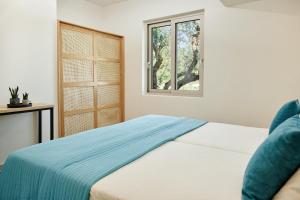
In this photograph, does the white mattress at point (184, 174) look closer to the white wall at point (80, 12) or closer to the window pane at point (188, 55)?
the window pane at point (188, 55)

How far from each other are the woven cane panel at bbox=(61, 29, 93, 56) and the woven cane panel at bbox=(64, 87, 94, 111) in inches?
21.6

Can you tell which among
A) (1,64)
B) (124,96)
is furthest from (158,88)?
(1,64)

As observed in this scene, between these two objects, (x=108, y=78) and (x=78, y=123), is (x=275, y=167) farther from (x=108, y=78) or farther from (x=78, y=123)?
(x=108, y=78)

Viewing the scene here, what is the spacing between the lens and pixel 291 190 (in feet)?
3.07

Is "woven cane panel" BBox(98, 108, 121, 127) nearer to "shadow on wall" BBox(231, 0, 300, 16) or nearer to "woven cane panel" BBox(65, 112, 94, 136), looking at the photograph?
"woven cane panel" BBox(65, 112, 94, 136)

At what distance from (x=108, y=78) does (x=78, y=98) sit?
2.32 feet

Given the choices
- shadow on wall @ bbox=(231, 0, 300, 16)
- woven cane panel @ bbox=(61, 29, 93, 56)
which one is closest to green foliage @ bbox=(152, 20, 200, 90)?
shadow on wall @ bbox=(231, 0, 300, 16)

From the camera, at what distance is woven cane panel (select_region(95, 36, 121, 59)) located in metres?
3.68

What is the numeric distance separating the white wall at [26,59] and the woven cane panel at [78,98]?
202mm

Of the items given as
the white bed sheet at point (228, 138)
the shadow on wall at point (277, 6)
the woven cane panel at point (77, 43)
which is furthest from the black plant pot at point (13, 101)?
the shadow on wall at point (277, 6)

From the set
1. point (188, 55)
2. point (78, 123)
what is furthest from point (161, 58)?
point (78, 123)

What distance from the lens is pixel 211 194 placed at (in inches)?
41.1

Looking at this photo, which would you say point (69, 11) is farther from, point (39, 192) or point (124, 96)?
point (39, 192)

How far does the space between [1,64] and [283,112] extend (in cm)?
290
